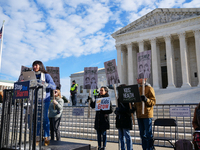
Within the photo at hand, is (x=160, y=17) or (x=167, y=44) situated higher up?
(x=160, y=17)

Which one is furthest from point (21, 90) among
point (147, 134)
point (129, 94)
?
point (147, 134)

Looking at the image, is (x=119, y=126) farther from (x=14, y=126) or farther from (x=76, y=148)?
(x=14, y=126)

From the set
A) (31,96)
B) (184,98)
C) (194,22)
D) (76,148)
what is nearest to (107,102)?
(76,148)

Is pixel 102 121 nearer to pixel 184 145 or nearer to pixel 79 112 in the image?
pixel 184 145

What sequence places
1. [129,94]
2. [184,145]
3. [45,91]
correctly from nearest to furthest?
[45,91]
[184,145]
[129,94]

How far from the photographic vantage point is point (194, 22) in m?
23.6

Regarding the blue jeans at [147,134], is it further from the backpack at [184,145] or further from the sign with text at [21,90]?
the sign with text at [21,90]

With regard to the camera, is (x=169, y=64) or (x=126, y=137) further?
(x=169, y=64)

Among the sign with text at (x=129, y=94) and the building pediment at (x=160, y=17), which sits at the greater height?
the building pediment at (x=160, y=17)

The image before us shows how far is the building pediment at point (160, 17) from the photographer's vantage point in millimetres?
23922

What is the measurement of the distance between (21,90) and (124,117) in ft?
10.3

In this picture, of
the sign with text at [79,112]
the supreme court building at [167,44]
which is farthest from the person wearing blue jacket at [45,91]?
the supreme court building at [167,44]

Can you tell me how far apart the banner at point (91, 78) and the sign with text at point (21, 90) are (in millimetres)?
5275

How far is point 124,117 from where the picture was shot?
524cm
